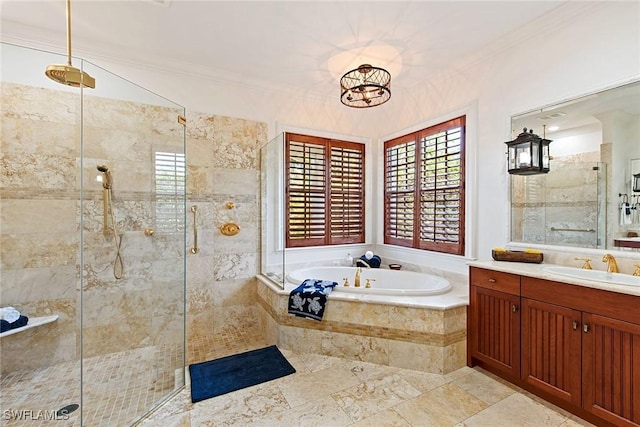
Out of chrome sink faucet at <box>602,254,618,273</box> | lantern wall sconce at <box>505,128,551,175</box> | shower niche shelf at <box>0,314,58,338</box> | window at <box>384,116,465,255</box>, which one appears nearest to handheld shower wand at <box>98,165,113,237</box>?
shower niche shelf at <box>0,314,58,338</box>

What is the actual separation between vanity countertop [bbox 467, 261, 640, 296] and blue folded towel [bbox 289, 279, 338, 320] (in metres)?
A: 1.25

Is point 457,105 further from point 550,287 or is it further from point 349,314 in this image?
point 349,314

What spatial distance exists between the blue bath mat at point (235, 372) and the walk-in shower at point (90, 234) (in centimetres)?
18

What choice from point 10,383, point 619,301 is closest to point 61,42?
point 10,383

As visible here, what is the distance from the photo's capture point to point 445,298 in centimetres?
243

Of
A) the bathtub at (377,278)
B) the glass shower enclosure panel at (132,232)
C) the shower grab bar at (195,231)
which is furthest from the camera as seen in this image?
the shower grab bar at (195,231)

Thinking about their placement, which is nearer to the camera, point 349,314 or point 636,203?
point 636,203

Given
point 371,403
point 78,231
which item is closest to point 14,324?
point 78,231

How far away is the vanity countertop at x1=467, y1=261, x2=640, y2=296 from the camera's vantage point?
4.99ft

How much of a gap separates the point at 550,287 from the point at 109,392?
9.95ft

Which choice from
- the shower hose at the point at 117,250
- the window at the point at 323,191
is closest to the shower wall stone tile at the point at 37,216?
the shower hose at the point at 117,250

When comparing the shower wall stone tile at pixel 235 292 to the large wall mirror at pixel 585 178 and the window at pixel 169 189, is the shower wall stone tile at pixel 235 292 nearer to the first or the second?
the window at pixel 169 189

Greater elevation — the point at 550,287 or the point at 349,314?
the point at 550,287

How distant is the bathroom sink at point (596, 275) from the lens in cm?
171
